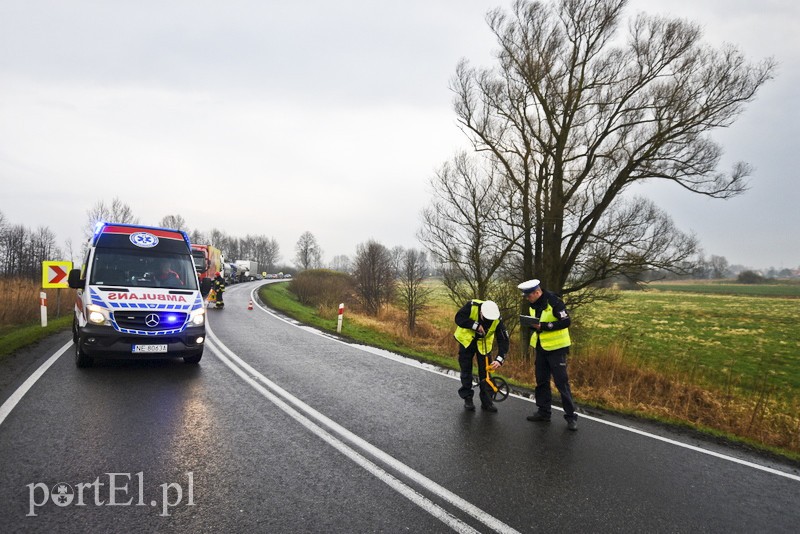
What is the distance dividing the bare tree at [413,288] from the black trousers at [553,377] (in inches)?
732

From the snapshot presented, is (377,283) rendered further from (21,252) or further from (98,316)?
(21,252)

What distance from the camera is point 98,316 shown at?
655 centimetres

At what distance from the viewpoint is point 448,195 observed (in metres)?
16.7

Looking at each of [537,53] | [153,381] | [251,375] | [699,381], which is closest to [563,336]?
[251,375]

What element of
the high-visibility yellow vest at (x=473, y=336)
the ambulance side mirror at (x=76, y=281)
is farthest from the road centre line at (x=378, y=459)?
the ambulance side mirror at (x=76, y=281)

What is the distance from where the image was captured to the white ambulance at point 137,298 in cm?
658

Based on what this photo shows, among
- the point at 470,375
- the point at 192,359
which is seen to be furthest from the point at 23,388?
the point at 470,375

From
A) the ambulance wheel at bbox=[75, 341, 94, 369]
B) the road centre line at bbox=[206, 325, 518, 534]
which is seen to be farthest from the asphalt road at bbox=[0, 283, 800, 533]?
the ambulance wheel at bbox=[75, 341, 94, 369]

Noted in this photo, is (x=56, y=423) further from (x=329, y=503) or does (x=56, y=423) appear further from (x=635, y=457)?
(x=635, y=457)

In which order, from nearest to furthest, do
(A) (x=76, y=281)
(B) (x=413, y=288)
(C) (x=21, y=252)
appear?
1. (A) (x=76, y=281)
2. (B) (x=413, y=288)
3. (C) (x=21, y=252)

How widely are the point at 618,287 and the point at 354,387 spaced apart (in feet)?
34.6

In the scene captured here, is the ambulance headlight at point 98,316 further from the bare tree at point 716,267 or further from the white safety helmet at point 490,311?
the bare tree at point 716,267

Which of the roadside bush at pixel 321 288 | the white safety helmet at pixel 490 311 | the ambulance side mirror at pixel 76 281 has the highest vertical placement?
the ambulance side mirror at pixel 76 281

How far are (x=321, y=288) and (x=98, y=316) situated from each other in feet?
96.8
